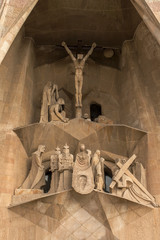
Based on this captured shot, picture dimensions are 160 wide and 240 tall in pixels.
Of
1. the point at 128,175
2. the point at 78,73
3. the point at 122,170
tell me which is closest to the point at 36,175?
the point at 122,170

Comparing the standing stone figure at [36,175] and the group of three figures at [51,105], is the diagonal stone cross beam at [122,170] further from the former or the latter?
the group of three figures at [51,105]

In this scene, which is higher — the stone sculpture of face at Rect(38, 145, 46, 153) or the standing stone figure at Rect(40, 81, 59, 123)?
the standing stone figure at Rect(40, 81, 59, 123)

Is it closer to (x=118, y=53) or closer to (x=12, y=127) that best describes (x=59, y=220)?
(x=12, y=127)

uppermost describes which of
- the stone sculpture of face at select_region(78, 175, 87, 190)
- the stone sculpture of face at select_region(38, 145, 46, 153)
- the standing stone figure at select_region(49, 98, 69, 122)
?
the standing stone figure at select_region(49, 98, 69, 122)

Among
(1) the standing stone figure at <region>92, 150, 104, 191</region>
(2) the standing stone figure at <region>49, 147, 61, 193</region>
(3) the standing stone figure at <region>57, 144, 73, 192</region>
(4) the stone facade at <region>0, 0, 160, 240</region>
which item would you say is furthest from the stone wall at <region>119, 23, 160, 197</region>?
(2) the standing stone figure at <region>49, 147, 61, 193</region>

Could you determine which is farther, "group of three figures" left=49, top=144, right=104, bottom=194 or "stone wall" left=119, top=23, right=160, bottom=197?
"stone wall" left=119, top=23, right=160, bottom=197

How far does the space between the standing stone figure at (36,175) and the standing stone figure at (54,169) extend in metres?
0.24

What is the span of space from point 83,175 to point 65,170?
0.49 m

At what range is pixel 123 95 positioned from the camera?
29.8 feet

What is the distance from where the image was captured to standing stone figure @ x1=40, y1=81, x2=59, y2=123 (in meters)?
8.21

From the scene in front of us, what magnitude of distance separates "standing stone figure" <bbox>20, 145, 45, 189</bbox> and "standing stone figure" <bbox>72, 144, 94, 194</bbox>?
2.86 ft

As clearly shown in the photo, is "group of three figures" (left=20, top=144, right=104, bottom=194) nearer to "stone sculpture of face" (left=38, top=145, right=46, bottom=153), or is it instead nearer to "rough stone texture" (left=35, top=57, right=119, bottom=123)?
"stone sculpture of face" (left=38, top=145, right=46, bottom=153)

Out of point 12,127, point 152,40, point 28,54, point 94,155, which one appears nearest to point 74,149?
point 94,155

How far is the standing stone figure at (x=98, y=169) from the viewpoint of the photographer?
276 inches
